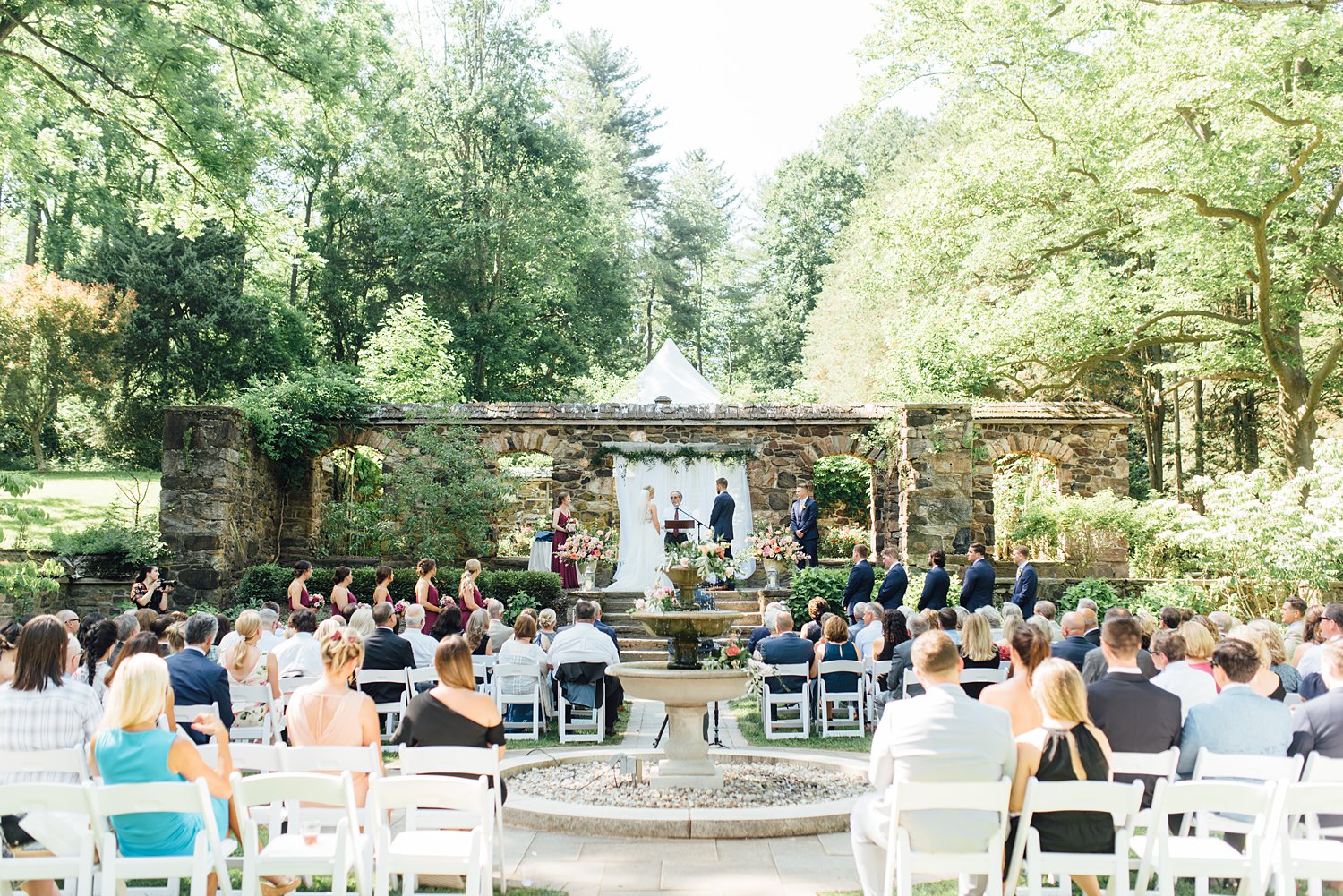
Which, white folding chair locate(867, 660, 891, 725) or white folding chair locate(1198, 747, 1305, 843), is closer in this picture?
white folding chair locate(1198, 747, 1305, 843)

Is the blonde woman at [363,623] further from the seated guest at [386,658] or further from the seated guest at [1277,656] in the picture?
the seated guest at [1277,656]

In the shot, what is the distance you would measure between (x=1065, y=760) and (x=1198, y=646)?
2.12 meters

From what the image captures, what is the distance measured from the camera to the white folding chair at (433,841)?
396 centimetres

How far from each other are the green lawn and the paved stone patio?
11.5 metres

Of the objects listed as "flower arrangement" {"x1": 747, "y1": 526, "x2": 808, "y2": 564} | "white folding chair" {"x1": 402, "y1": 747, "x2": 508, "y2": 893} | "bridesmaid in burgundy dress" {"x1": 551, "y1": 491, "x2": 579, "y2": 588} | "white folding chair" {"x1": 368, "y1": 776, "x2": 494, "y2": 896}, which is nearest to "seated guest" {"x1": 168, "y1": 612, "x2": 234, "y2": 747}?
"white folding chair" {"x1": 402, "y1": 747, "x2": 508, "y2": 893}

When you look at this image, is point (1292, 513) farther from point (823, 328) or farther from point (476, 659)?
point (823, 328)

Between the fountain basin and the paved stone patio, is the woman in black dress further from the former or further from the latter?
the fountain basin

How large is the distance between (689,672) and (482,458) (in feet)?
30.1

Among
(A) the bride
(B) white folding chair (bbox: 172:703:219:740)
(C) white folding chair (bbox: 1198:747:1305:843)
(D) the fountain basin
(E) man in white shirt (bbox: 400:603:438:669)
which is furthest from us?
(A) the bride

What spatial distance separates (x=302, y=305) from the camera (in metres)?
27.5

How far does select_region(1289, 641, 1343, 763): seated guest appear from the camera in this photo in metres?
4.61

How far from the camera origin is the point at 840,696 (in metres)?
8.71

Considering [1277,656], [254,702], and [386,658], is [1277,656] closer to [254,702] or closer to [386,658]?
[386,658]

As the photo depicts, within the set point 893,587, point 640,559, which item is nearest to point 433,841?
point 893,587
